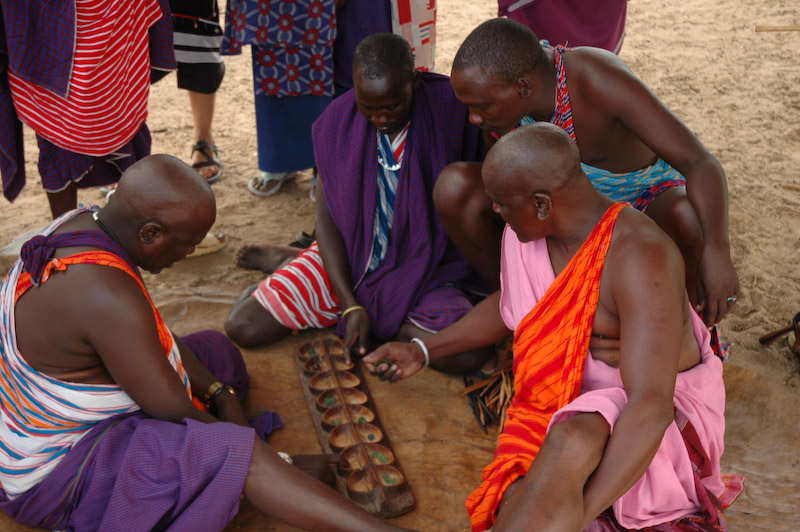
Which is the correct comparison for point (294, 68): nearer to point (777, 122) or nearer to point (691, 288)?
point (691, 288)

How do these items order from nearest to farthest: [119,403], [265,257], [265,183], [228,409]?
[119,403]
[228,409]
[265,257]
[265,183]

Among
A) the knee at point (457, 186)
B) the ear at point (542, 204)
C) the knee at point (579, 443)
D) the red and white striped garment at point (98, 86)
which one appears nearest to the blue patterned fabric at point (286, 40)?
the red and white striped garment at point (98, 86)

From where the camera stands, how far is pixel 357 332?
273 cm

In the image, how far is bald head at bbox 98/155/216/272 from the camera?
1.91 meters

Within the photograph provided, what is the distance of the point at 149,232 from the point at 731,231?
2820 mm

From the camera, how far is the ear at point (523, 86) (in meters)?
2.29

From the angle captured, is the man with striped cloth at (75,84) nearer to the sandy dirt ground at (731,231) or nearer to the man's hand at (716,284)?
the sandy dirt ground at (731,231)

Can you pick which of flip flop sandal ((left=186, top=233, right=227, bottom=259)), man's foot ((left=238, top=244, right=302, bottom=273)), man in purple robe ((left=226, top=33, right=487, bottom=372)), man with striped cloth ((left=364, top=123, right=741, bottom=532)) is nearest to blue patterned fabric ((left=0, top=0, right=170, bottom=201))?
flip flop sandal ((left=186, top=233, right=227, bottom=259))

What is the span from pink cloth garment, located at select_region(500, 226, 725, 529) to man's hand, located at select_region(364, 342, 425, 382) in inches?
15.6

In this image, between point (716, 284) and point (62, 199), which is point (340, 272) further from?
point (716, 284)

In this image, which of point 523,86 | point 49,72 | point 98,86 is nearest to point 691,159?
point 523,86

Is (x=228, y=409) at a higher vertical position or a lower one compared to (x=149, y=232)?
lower

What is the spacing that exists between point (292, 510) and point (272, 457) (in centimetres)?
14

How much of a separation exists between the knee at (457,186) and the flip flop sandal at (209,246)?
4.58 ft
